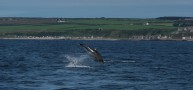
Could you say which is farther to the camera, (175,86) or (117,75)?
(117,75)

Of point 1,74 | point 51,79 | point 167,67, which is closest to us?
point 51,79

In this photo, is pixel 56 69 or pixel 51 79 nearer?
pixel 51 79

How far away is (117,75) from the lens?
6769 cm

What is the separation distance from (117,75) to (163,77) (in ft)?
12.6

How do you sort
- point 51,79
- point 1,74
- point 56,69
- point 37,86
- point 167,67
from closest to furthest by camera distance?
1. point 37,86
2. point 51,79
3. point 1,74
4. point 56,69
5. point 167,67

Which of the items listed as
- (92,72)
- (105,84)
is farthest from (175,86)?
(92,72)

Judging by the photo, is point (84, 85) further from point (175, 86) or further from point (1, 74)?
point (1, 74)

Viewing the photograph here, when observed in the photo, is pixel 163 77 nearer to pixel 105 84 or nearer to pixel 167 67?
pixel 105 84

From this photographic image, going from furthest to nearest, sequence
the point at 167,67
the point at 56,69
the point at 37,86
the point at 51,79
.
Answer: the point at 167,67
the point at 56,69
the point at 51,79
the point at 37,86

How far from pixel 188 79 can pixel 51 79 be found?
10337 millimetres

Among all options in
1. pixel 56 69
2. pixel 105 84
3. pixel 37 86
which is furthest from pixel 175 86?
pixel 56 69

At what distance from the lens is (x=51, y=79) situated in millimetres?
62656

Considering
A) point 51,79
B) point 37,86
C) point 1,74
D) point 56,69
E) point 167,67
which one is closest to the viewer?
point 37,86

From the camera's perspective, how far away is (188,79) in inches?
2534
